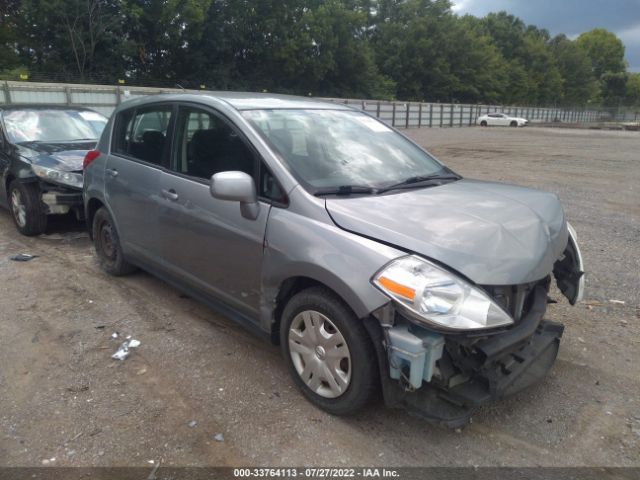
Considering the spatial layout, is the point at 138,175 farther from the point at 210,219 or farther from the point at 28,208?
the point at 28,208

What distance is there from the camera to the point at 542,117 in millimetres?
69562

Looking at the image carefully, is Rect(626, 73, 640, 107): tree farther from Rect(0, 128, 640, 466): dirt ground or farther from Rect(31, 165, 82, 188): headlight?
Rect(0, 128, 640, 466): dirt ground

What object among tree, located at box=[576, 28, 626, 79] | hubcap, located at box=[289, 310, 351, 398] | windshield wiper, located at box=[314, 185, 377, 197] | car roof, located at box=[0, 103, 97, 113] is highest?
tree, located at box=[576, 28, 626, 79]

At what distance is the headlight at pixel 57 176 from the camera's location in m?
5.87

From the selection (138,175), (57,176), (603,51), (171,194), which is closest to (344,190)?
(171,194)

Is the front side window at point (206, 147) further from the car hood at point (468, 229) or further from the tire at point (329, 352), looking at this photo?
the tire at point (329, 352)

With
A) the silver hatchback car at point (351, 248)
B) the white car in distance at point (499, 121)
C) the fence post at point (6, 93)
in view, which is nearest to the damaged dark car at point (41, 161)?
the silver hatchback car at point (351, 248)

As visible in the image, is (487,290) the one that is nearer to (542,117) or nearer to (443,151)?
(443,151)

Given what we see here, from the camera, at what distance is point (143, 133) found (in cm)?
424

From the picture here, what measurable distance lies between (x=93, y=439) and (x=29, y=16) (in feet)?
115

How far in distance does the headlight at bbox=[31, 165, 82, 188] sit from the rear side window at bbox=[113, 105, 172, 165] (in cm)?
167

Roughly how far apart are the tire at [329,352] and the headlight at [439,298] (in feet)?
1.08

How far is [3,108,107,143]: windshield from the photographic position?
6.77 metres

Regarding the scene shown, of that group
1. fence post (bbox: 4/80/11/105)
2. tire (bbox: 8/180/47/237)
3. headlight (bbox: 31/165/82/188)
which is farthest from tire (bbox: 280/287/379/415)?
fence post (bbox: 4/80/11/105)
